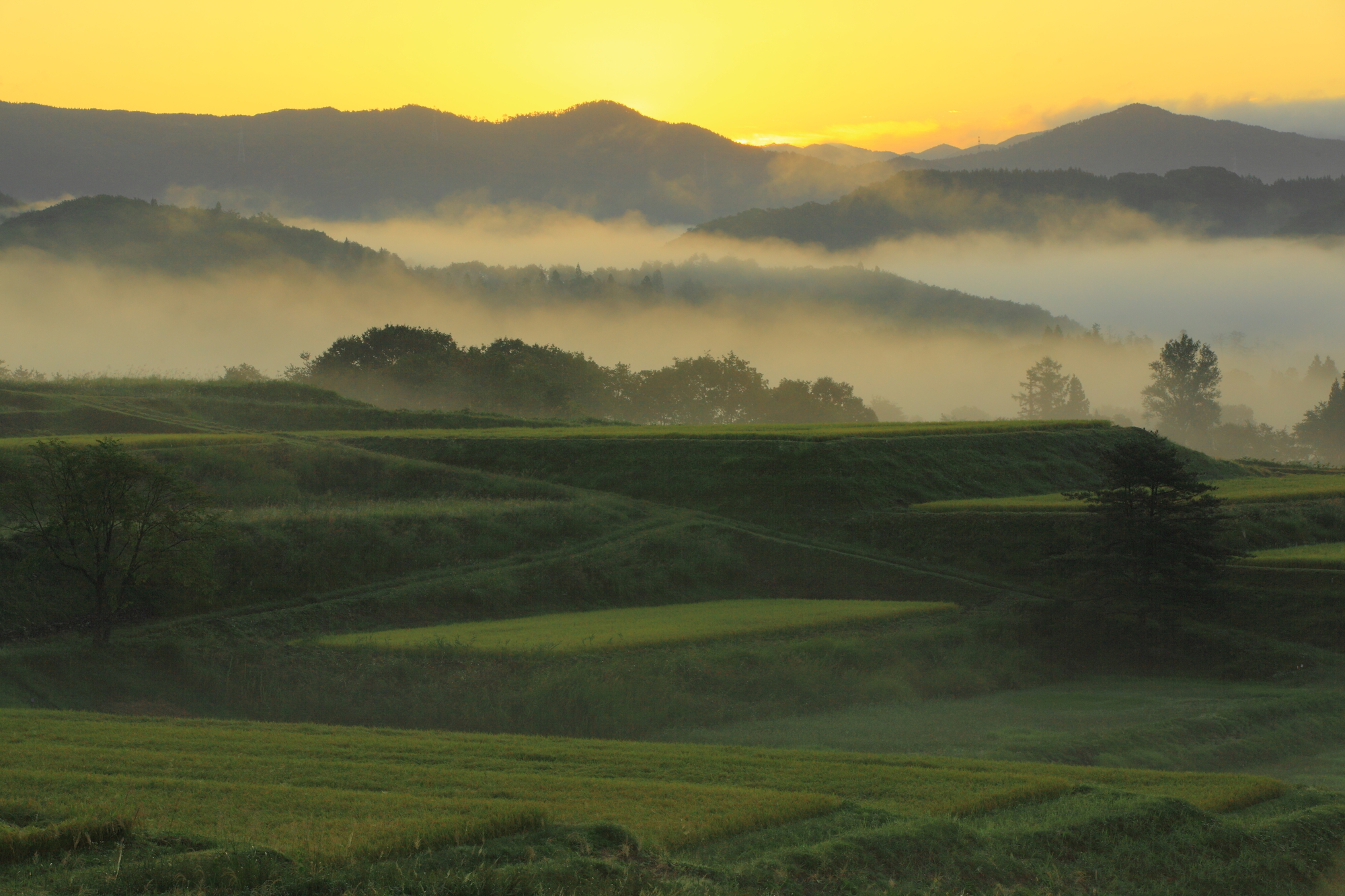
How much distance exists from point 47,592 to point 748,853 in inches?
907

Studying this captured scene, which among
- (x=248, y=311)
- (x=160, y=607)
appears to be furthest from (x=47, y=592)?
(x=248, y=311)

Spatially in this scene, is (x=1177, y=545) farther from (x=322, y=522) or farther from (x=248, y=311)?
(x=248, y=311)

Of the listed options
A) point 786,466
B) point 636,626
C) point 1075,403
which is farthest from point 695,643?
point 1075,403

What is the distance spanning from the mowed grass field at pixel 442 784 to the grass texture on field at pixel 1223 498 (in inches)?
873

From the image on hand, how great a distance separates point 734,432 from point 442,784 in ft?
122

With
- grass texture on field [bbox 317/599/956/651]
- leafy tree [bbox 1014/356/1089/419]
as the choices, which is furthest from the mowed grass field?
leafy tree [bbox 1014/356/1089/419]

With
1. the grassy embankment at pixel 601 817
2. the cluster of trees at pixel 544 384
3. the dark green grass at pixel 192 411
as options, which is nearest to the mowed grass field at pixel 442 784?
the grassy embankment at pixel 601 817

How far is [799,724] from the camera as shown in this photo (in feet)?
68.1

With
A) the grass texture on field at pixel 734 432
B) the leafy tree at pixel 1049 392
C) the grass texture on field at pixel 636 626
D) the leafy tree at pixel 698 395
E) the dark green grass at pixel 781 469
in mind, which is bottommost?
the grass texture on field at pixel 636 626

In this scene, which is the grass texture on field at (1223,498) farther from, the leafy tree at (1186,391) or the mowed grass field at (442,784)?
the leafy tree at (1186,391)

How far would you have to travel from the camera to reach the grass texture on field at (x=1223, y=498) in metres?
35.9

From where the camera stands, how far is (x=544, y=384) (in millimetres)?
85750

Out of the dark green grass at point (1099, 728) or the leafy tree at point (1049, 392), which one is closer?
the dark green grass at point (1099, 728)

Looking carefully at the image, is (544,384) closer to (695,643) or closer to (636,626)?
(636,626)
